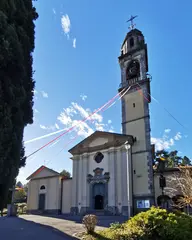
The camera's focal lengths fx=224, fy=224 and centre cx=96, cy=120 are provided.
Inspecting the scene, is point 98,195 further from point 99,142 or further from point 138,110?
point 138,110

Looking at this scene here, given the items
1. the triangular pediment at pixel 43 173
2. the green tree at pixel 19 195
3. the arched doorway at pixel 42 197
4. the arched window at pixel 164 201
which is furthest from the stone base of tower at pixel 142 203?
the green tree at pixel 19 195

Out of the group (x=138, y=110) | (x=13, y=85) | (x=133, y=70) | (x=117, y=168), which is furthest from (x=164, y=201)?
(x=13, y=85)

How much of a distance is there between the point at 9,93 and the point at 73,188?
22.3 metres

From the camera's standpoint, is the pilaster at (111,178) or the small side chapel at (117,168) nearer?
the small side chapel at (117,168)

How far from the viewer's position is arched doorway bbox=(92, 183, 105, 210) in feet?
79.8

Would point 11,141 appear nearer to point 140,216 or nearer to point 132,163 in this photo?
point 140,216

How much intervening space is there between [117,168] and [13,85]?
19.7m

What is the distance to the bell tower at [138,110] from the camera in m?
22.4

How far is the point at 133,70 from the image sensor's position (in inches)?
1075

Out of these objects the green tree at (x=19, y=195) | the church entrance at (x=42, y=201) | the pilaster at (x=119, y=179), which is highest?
the pilaster at (x=119, y=179)

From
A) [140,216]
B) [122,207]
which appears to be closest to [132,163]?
[122,207]

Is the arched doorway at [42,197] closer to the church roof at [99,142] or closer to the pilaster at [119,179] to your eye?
the church roof at [99,142]

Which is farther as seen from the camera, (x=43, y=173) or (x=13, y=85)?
(x=43, y=173)

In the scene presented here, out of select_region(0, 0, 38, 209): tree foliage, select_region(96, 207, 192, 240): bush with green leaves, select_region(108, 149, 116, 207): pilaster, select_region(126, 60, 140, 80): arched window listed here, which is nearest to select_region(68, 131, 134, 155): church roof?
select_region(108, 149, 116, 207): pilaster
